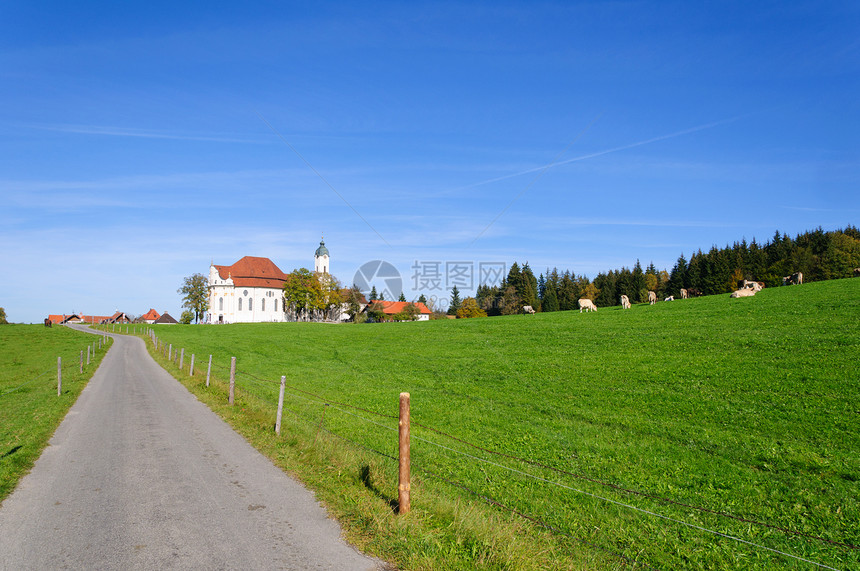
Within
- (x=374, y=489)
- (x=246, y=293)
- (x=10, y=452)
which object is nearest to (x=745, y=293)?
(x=374, y=489)

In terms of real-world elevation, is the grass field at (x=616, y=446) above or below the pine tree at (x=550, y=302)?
below

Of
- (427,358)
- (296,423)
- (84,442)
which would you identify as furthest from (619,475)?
(427,358)

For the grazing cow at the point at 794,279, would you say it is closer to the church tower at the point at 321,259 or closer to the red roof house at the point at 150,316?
the church tower at the point at 321,259

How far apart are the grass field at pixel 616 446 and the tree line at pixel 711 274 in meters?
67.9

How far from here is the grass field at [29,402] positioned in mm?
9914

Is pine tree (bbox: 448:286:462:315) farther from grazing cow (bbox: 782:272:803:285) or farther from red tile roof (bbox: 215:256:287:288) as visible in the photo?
A: grazing cow (bbox: 782:272:803:285)

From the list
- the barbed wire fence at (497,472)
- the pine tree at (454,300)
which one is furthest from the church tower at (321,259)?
the barbed wire fence at (497,472)

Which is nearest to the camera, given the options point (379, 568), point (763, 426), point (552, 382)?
point (379, 568)

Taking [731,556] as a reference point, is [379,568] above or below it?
above

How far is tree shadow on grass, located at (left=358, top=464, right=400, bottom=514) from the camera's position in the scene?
7242 mm

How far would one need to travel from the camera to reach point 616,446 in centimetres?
1133

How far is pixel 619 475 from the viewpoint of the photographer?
9625mm

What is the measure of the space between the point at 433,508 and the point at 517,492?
8.48 ft

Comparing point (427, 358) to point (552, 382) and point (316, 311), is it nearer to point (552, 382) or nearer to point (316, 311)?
point (552, 382)
